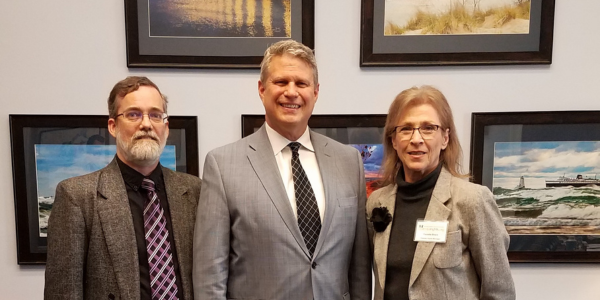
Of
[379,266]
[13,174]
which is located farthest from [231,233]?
[13,174]

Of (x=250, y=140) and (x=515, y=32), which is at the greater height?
(x=515, y=32)

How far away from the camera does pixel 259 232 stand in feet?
4.14

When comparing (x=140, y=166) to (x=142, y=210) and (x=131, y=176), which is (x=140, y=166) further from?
(x=142, y=210)

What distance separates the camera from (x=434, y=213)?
50.5 inches

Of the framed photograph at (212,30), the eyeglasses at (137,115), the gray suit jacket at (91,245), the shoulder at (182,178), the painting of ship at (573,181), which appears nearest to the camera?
the gray suit jacket at (91,245)

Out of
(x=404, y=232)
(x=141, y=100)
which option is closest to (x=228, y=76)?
(x=141, y=100)

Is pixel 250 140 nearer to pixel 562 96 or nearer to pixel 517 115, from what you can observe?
pixel 517 115

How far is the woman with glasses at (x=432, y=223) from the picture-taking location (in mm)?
1235

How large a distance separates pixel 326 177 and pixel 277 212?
9.7 inches

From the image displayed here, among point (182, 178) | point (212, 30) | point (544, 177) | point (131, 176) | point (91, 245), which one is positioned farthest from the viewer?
point (544, 177)

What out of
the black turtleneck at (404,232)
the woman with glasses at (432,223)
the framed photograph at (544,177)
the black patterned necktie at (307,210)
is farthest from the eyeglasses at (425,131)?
the framed photograph at (544,177)

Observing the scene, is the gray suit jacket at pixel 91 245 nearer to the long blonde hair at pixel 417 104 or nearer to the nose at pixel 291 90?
the nose at pixel 291 90

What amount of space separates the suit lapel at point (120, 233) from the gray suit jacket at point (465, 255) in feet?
3.19

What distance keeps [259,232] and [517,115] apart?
1.58 m
